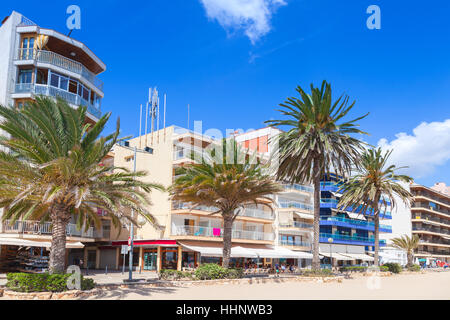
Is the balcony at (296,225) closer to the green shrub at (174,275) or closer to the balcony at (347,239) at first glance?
the balcony at (347,239)

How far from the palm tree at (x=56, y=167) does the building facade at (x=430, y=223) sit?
284 feet

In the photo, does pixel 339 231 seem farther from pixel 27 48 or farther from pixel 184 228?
pixel 27 48

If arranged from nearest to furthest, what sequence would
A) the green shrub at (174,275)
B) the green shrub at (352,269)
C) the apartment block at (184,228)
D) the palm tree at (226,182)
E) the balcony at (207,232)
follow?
1. the green shrub at (174,275)
2. the palm tree at (226,182)
3. the balcony at (207,232)
4. the apartment block at (184,228)
5. the green shrub at (352,269)

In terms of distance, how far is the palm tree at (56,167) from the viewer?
61.6ft

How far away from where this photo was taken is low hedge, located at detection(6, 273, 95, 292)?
1839 centimetres

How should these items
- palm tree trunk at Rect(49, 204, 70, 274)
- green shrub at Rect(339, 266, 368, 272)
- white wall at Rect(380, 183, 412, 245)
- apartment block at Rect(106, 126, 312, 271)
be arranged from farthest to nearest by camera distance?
1. white wall at Rect(380, 183, 412, 245)
2. green shrub at Rect(339, 266, 368, 272)
3. apartment block at Rect(106, 126, 312, 271)
4. palm tree trunk at Rect(49, 204, 70, 274)

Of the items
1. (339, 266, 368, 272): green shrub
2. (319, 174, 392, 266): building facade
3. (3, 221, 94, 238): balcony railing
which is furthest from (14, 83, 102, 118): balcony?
(319, 174, 392, 266): building facade

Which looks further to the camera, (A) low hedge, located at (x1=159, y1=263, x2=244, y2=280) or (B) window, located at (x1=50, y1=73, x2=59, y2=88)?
(B) window, located at (x1=50, y1=73, x2=59, y2=88)

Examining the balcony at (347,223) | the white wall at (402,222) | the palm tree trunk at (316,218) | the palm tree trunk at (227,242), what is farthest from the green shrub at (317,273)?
the white wall at (402,222)

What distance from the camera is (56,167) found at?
18906 millimetres

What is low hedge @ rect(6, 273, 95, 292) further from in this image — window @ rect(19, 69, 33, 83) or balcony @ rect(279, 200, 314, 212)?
balcony @ rect(279, 200, 314, 212)

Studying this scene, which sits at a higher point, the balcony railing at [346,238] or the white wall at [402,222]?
the white wall at [402,222]

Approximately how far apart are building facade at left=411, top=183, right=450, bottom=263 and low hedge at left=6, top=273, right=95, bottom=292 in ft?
287
